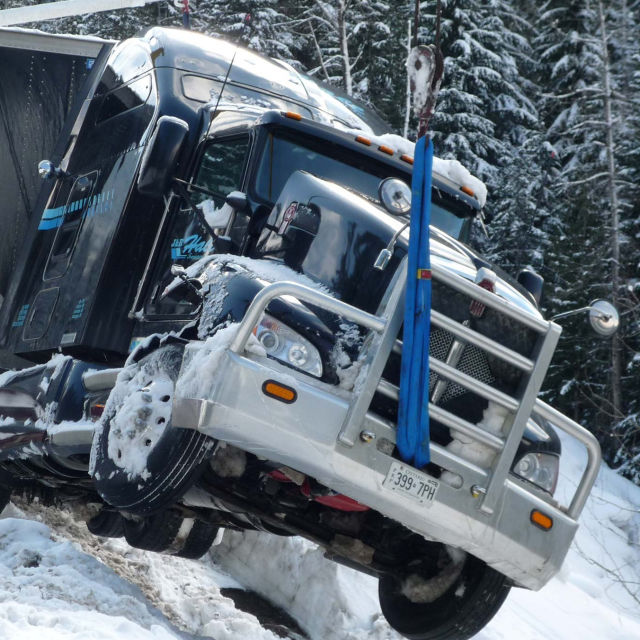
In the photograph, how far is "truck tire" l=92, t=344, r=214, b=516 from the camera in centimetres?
382

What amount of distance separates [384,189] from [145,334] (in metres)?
1.96

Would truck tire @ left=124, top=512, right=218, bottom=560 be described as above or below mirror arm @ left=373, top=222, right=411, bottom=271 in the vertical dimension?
below

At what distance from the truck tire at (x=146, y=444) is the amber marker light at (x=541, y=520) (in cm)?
138

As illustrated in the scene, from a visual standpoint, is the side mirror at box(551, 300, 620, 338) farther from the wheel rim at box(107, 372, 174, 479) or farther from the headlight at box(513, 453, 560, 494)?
the wheel rim at box(107, 372, 174, 479)

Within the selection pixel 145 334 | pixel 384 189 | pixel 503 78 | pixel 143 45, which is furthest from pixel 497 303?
pixel 503 78

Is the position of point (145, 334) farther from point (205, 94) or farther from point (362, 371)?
point (362, 371)

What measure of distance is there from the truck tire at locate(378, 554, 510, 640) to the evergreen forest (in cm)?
1310

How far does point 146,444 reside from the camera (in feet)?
13.2

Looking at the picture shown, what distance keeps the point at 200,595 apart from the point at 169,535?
895 mm

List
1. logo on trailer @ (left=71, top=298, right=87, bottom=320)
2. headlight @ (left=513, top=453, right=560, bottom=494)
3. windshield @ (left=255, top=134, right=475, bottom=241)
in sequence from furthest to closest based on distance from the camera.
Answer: logo on trailer @ (left=71, top=298, right=87, bottom=320) → windshield @ (left=255, top=134, right=475, bottom=241) → headlight @ (left=513, top=453, right=560, bottom=494)

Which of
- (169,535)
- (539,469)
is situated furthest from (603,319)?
(169,535)

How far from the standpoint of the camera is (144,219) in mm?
5645

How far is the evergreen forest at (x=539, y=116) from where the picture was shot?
20.8m

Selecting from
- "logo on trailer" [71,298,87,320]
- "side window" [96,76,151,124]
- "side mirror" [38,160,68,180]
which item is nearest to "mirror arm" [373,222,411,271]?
"logo on trailer" [71,298,87,320]
